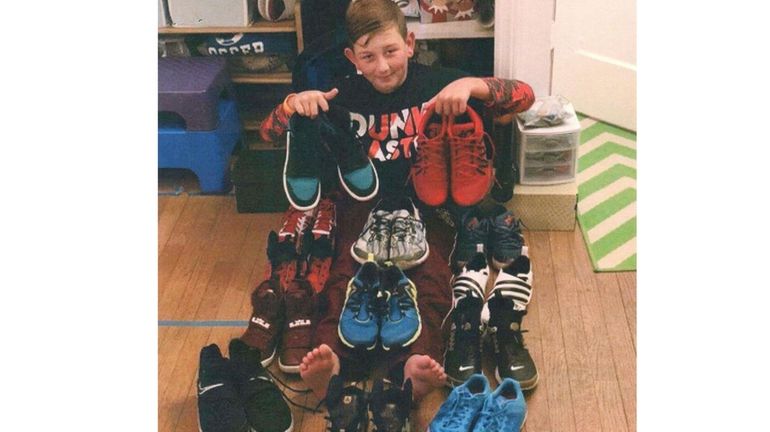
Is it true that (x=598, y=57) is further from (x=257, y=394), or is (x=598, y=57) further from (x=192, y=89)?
(x=257, y=394)

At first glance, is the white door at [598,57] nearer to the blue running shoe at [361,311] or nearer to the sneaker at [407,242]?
the sneaker at [407,242]

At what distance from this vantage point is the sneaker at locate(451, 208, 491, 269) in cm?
235

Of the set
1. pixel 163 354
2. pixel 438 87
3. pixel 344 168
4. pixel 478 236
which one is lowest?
pixel 163 354

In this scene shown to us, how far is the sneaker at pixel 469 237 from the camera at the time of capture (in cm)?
235

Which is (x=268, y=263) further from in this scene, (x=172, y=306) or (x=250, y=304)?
(x=172, y=306)

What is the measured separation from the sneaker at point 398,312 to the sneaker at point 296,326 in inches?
7.7

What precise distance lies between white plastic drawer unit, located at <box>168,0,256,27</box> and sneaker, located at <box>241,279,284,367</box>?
951 millimetres

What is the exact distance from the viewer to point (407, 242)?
2266mm

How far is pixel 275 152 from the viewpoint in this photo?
2.72 metres

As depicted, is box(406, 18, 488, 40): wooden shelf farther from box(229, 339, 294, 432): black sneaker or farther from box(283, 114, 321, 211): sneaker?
box(229, 339, 294, 432): black sneaker

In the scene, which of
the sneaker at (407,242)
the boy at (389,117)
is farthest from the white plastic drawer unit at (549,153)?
the sneaker at (407,242)

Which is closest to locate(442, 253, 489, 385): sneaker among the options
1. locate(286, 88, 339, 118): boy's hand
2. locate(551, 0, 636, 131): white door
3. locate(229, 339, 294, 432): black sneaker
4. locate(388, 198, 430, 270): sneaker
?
locate(388, 198, 430, 270): sneaker
